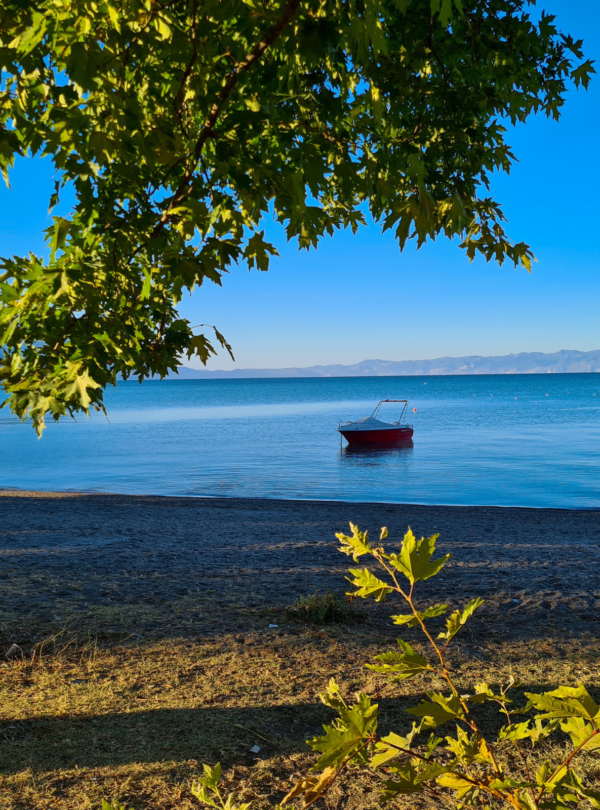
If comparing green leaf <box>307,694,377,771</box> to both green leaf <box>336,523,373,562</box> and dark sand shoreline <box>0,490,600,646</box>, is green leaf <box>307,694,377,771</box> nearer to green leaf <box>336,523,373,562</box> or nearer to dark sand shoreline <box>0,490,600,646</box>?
green leaf <box>336,523,373,562</box>

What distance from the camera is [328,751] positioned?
1.35 metres

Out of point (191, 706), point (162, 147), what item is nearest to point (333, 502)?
point (191, 706)

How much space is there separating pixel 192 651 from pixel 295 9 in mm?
5247

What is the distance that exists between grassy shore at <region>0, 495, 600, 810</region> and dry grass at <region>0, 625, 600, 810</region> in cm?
1

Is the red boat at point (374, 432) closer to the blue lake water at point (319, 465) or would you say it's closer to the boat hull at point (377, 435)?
the boat hull at point (377, 435)

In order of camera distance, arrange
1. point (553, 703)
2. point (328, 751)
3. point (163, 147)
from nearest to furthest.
A: point (553, 703) < point (328, 751) < point (163, 147)

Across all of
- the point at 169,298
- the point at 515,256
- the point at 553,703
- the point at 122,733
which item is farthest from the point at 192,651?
the point at 553,703

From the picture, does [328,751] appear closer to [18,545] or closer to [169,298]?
[169,298]

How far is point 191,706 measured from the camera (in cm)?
447

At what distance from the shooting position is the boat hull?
116 ft

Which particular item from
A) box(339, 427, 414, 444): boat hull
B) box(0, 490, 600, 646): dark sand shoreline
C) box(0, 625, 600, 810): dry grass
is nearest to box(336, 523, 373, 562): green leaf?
box(0, 625, 600, 810): dry grass

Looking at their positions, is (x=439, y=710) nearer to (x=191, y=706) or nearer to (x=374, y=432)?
(x=191, y=706)

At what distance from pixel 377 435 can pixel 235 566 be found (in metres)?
27.0

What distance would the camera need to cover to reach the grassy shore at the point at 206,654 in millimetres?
3656
